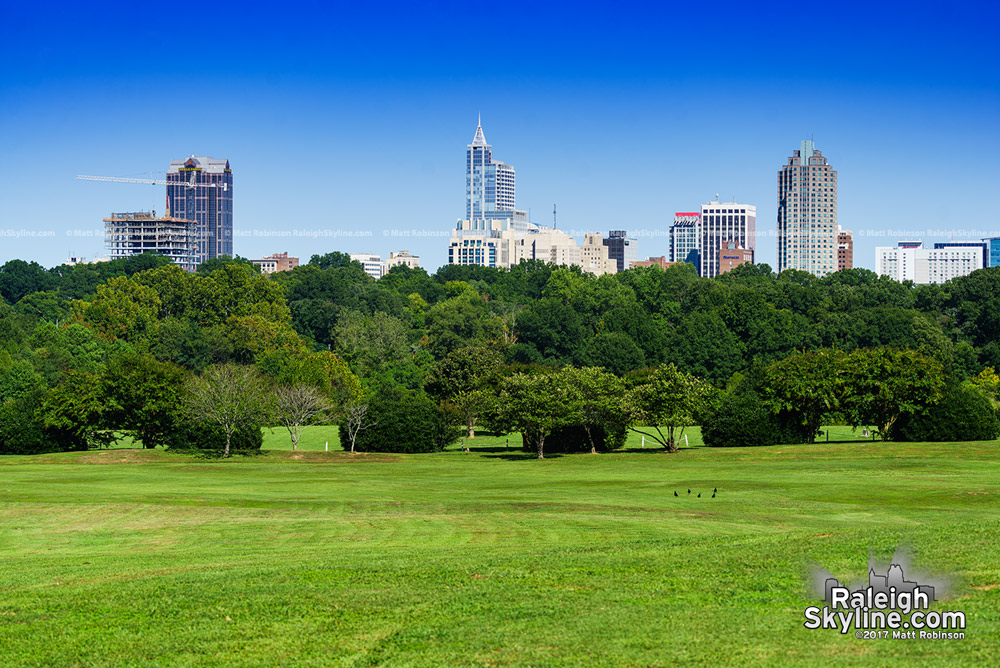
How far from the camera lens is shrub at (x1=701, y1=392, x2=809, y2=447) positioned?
74312 millimetres

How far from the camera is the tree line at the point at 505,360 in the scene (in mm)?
74062

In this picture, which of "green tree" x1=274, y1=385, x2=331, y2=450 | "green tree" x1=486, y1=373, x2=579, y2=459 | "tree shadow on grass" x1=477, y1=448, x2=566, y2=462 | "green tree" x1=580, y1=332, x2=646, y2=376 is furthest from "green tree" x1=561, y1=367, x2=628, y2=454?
"green tree" x1=580, y1=332, x2=646, y2=376

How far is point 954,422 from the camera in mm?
71938

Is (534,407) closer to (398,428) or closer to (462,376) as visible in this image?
(398,428)

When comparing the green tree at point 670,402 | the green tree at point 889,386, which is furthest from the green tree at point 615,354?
the green tree at point 670,402

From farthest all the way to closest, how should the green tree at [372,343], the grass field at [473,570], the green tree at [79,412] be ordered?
the green tree at [372,343] < the green tree at [79,412] < the grass field at [473,570]

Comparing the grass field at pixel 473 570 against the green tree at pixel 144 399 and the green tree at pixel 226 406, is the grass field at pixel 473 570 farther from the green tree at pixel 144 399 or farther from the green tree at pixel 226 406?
the green tree at pixel 144 399

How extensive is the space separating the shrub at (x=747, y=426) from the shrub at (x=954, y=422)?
750 cm

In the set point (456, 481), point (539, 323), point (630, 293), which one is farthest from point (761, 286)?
point (456, 481)

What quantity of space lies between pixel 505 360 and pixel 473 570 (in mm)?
114063

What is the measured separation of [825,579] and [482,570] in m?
6.82

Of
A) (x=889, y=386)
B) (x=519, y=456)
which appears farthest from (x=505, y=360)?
(x=889, y=386)

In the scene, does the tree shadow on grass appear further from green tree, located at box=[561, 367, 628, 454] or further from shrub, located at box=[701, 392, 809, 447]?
shrub, located at box=[701, 392, 809, 447]

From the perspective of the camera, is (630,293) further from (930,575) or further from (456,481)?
(930,575)
